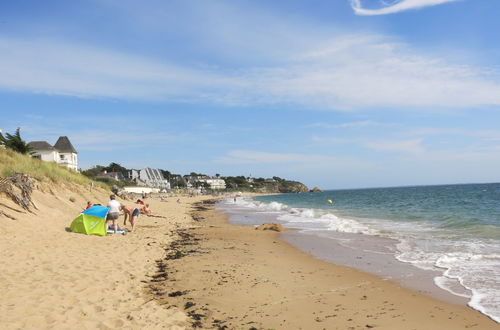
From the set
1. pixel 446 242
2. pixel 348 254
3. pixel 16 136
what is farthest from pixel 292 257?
pixel 16 136

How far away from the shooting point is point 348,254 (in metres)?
11.7

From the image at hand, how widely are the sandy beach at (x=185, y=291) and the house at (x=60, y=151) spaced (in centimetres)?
4060

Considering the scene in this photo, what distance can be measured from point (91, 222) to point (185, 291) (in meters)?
6.79

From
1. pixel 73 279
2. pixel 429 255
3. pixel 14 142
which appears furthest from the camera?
pixel 14 142

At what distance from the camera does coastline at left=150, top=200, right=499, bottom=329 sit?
18.5 feet

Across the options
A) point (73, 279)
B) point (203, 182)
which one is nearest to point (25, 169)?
point (73, 279)

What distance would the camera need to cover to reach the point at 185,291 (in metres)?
7.09

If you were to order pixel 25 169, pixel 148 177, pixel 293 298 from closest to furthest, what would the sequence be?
pixel 293 298, pixel 25 169, pixel 148 177

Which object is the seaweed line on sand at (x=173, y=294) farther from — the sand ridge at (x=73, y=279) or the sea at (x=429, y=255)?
the sea at (x=429, y=255)

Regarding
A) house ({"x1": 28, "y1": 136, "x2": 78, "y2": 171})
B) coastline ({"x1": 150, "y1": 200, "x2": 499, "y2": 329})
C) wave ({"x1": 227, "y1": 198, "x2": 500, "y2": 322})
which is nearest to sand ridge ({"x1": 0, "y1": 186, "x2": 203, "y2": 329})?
coastline ({"x1": 150, "y1": 200, "x2": 499, "y2": 329})

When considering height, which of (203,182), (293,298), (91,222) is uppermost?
(203,182)

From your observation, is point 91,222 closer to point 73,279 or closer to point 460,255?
point 73,279

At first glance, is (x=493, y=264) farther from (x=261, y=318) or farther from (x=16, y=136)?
(x=16, y=136)

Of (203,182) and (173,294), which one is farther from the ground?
(203,182)
